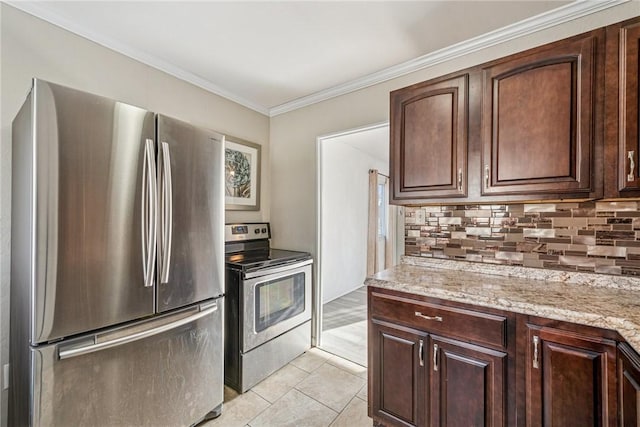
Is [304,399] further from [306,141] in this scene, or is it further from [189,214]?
[306,141]

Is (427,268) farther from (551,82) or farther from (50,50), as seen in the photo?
(50,50)

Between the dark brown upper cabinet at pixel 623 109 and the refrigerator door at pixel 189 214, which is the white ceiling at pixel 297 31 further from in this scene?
the refrigerator door at pixel 189 214

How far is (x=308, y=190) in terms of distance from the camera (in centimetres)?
282

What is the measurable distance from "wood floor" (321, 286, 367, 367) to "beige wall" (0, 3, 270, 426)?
2.31 m

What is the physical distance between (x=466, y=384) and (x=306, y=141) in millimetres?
2374

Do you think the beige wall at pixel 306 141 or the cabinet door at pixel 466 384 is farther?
the beige wall at pixel 306 141

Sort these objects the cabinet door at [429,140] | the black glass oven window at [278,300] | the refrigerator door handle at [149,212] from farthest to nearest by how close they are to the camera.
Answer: the black glass oven window at [278,300] → the cabinet door at [429,140] → the refrigerator door handle at [149,212]

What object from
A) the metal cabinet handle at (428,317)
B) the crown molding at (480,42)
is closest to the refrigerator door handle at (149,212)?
the metal cabinet handle at (428,317)

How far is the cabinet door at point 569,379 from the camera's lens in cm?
102

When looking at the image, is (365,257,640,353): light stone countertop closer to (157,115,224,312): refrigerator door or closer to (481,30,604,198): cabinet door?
(481,30,604,198): cabinet door

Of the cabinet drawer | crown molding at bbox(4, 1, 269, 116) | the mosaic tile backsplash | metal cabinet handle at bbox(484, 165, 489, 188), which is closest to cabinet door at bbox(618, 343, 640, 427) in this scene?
the cabinet drawer

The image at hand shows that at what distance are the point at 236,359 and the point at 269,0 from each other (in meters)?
2.39

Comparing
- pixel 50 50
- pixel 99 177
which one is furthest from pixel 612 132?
pixel 50 50

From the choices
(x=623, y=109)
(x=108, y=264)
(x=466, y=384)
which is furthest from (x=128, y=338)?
(x=623, y=109)
